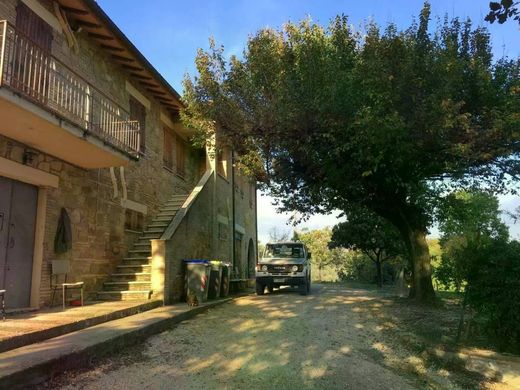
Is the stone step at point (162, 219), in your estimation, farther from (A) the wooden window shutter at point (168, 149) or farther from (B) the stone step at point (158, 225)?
(A) the wooden window shutter at point (168, 149)

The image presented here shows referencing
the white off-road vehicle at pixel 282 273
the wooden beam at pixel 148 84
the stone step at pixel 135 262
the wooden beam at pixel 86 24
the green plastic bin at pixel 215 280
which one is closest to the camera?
the wooden beam at pixel 86 24

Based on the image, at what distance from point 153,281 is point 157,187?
4.96 m

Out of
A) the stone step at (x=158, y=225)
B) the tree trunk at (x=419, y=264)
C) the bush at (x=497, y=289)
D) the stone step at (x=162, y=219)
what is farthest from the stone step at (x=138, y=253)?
the bush at (x=497, y=289)

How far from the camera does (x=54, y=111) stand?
8.52m

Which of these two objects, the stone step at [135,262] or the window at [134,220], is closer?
the stone step at [135,262]

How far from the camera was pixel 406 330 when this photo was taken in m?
9.56

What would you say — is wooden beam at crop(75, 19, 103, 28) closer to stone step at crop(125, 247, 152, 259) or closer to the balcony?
the balcony

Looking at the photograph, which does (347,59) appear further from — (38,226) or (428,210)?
(38,226)

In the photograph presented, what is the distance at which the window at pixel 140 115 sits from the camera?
48.8 feet

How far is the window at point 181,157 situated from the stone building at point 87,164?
0.89 metres

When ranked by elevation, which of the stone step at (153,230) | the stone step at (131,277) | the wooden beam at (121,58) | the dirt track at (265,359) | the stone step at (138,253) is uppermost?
the wooden beam at (121,58)

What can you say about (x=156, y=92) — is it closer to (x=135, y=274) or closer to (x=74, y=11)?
(x=74, y=11)

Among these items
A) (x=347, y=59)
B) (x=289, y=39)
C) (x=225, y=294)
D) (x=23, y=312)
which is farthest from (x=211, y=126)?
(x=23, y=312)

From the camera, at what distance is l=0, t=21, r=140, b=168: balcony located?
780 cm
